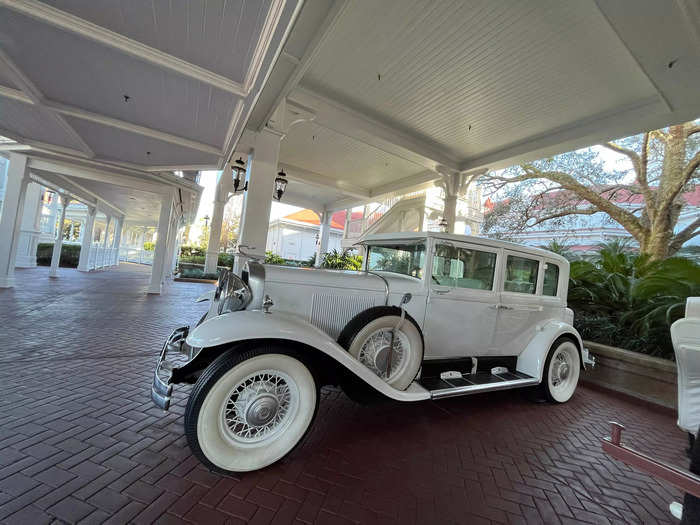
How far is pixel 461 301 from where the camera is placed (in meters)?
2.99

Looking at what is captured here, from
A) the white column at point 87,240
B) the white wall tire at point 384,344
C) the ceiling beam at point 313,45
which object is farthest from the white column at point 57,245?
the white wall tire at point 384,344

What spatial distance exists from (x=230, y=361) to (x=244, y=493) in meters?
0.74

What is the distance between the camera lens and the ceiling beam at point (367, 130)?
17.9 ft

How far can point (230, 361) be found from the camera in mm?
1807

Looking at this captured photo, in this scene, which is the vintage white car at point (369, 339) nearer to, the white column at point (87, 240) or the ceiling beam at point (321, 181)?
the ceiling beam at point (321, 181)

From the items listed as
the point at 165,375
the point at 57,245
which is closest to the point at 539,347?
the point at 165,375

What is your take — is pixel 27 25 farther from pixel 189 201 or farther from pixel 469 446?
pixel 189 201

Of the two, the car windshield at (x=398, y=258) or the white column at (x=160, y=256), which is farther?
the white column at (x=160, y=256)

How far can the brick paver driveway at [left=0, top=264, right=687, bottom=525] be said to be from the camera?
1.58 metres

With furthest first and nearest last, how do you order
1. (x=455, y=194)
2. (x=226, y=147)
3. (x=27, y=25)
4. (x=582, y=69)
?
(x=455, y=194), (x=226, y=147), (x=582, y=69), (x=27, y=25)

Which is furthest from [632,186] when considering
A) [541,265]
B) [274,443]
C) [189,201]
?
[189,201]

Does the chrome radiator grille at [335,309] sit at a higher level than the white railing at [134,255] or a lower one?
higher

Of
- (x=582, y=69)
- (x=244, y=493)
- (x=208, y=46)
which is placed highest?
(x=582, y=69)

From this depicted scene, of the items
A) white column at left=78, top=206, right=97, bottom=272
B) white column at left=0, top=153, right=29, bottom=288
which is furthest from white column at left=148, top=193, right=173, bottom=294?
white column at left=78, top=206, right=97, bottom=272
